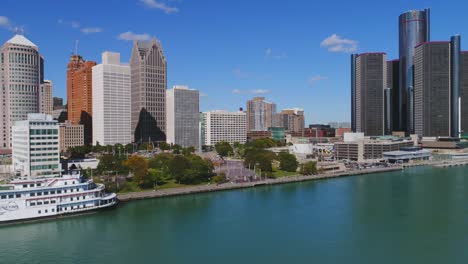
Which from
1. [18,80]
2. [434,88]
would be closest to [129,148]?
[18,80]

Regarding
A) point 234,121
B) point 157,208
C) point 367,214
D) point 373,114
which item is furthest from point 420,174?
point 373,114

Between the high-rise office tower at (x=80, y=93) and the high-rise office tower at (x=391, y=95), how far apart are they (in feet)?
358

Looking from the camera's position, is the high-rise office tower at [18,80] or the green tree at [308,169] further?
the high-rise office tower at [18,80]

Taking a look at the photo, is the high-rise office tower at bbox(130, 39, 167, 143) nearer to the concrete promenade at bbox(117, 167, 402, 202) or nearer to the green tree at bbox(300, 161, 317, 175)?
the green tree at bbox(300, 161, 317, 175)

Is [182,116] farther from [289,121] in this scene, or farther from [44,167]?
[289,121]

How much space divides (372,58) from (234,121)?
57982 millimetres

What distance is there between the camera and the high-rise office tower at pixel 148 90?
111000 millimetres

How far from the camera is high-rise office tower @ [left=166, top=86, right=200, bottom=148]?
114000mm

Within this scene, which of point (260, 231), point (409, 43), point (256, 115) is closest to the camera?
point (260, 231)

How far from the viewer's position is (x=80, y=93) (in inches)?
4966

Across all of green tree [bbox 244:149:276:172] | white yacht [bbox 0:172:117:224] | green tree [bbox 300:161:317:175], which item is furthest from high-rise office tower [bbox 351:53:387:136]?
white yacht [bbox 0:172:117:224]

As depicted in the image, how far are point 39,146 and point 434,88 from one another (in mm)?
121888

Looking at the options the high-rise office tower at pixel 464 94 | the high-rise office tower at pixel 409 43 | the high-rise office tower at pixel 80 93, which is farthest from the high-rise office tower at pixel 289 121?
the high-rise office tower at pixel 80 93

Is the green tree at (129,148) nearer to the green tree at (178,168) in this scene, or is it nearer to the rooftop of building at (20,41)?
the rooftop of building at (20,41)
